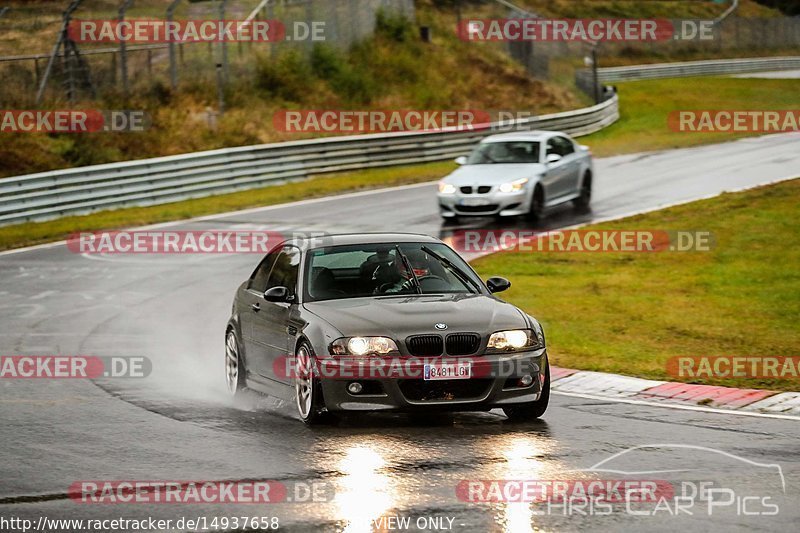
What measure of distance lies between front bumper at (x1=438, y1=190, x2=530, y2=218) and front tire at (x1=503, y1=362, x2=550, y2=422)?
13594 mm

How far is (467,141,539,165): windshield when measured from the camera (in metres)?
24.7

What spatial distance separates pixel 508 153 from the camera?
24.9 metres

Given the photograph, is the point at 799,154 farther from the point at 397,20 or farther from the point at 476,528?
the point at 476,528

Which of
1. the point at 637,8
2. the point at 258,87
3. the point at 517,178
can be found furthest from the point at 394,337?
the point at 637,8

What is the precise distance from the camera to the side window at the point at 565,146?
25.4m

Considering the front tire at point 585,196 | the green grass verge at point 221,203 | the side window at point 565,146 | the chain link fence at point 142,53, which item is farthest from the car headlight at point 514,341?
the chain link fence at point 142,53

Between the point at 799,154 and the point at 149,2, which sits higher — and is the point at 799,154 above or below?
below

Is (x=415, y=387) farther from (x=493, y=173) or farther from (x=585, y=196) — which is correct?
(x=585, y=196)

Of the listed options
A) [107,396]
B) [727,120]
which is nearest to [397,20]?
[727,120]

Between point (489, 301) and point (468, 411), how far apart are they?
92 centimetres

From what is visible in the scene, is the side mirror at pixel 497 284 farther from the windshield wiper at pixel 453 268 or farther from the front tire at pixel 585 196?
the front tire at pixel 585 196

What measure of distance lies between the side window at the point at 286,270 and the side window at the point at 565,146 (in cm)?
1453

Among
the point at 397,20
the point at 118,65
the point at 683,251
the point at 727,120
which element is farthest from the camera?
the point at 397,20

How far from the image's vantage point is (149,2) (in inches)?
1495
